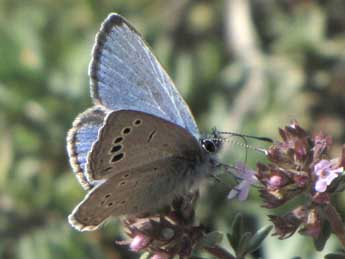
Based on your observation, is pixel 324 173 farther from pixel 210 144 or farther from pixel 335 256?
pixel 210 144

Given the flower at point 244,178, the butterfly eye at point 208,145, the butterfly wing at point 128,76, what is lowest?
the flower at point 244,178

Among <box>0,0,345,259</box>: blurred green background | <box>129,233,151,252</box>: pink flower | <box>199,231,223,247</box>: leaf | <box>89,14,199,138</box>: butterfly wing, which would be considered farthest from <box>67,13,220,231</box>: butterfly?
<box>0,0,345,259</box>: blurred green background

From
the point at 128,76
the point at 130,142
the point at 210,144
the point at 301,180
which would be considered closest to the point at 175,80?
the point at 210,144

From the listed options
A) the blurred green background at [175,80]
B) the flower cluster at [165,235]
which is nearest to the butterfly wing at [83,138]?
the flower cluster at [165,235]

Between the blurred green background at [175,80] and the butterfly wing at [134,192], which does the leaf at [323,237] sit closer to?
the butterfly wing at [134,192]

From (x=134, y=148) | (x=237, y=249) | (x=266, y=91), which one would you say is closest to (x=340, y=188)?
(x=237, y=249)

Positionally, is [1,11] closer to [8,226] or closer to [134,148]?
[8,226]
